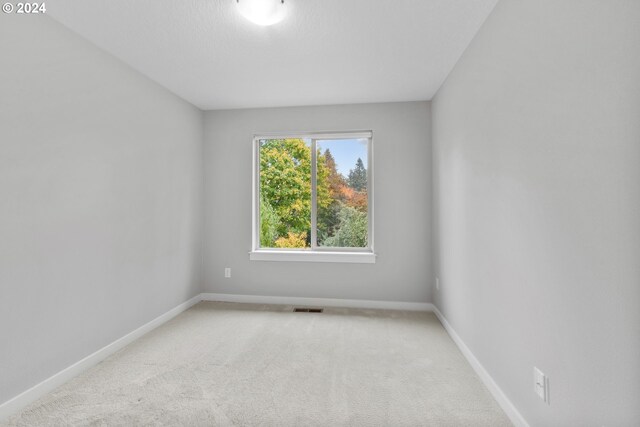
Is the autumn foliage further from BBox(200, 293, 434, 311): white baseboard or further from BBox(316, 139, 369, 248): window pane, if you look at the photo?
BBox(200, 293, 434, 311): white baseboard

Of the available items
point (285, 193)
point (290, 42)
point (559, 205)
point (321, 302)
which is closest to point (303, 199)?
point (285, 193)

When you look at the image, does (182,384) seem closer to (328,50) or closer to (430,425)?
(430,425)

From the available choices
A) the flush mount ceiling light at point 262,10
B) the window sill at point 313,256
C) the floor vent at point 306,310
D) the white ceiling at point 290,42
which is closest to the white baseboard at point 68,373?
the window sill at point 313,256

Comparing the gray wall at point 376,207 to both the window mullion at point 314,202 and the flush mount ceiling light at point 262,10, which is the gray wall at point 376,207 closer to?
the window mullion at point 314,202

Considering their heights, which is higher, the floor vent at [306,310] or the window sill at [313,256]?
the window sill at [313,256]

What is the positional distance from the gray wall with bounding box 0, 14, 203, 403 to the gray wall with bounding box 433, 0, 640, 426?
279 centimetres

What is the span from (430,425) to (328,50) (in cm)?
259

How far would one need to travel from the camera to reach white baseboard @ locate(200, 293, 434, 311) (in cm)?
365

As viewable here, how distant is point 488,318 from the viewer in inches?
81.4

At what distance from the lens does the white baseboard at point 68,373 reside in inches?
70.9

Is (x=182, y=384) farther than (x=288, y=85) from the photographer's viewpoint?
No

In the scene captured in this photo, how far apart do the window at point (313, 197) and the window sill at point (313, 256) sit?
0.5 inches

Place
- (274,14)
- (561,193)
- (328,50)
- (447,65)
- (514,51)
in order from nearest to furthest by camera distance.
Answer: (561,193)
(514,51)
(274,14)
(328,50)
(447,65)

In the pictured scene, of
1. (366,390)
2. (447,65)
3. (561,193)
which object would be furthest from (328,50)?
(366,390)
